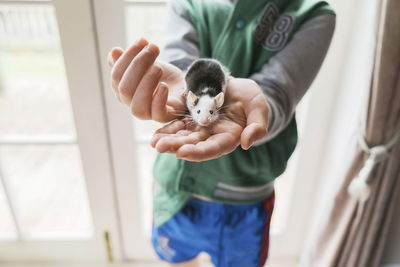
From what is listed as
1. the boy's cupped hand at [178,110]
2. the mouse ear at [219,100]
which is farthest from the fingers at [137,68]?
the mouse ear at [219,100]

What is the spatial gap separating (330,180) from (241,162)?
0.51 m

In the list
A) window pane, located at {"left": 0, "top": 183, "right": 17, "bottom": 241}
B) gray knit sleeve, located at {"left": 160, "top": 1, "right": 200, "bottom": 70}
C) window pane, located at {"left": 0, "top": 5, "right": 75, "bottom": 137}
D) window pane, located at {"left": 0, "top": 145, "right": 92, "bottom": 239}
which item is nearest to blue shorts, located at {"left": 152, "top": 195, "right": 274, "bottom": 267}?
gray knit sleeve, located at {"left": 160, "top": 1, "right": 200, "bottom": 70}

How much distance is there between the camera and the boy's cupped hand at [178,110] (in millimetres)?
417

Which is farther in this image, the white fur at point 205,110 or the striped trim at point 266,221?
the striped trim at point 266,221

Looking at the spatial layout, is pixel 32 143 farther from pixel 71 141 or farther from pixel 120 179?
pixel 120 179

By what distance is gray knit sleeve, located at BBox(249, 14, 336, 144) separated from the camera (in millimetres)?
562

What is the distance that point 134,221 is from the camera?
1.16m

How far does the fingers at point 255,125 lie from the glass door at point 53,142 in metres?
0.54

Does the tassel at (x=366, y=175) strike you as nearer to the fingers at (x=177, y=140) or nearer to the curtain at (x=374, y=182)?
the curtain at (x=374, y=182)

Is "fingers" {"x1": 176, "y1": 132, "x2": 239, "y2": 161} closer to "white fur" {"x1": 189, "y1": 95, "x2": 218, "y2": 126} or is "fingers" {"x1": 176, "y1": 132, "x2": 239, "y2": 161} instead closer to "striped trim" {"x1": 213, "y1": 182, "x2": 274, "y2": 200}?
"white fur" {"x1": 189, "y1": 95, "x2": 218, "y2": 126}

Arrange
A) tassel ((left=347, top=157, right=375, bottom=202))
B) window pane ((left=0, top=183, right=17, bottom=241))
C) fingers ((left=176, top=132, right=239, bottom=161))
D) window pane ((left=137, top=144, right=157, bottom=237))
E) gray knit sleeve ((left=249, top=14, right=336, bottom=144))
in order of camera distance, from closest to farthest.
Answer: fingers ((left=176, top=132, right=239, bottom=161)), gray knit sleeve ((left=249, top=14, right=336, bottom=144)), tassel ((left=347, top=157, right=375, bottom=202)), window pane ((left=0, top=183, right=17, bottom=241)), window pane ((left=137, top=144, right=157, bottom=237))

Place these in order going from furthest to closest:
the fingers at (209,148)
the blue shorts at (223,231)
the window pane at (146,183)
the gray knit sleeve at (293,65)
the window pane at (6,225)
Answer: the window pane at (146,183)
the window pane at (6,225)
the blue shorts at (223,231)
the gray knit sleeve at (293,65)
the fingers at (209,148)

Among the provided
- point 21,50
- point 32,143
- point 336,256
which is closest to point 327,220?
point 336,256

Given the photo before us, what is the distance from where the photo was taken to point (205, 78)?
48 cm
